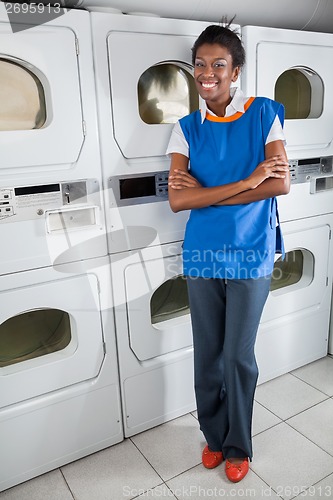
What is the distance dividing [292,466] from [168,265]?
105 cm

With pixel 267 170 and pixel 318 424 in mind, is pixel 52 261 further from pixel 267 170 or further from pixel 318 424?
pixel 318 424

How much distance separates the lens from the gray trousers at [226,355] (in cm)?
177

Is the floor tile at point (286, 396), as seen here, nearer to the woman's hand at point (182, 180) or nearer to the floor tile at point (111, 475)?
the floor tile at point (111, 475)

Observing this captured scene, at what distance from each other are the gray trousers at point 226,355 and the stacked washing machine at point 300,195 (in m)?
0.62

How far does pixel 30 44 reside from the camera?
1599 millimetres

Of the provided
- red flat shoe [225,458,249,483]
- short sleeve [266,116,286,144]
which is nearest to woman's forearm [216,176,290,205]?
short sleeve [266,116,286,144]

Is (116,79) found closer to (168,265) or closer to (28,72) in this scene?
(28,72)

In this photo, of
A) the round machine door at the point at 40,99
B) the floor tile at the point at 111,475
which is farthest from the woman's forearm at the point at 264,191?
the floor tile at the point at 111,475

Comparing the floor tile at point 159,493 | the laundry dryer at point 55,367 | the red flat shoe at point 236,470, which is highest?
the laundry dryer at point 55,367

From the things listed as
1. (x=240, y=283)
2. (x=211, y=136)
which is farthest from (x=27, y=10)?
(x=240, y=283)

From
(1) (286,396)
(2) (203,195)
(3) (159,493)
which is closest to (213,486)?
(3) (159,493)

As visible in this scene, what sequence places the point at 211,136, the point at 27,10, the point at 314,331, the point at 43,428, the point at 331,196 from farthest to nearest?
the point at 314,331 → the point at 331,196 → the point at 43,428 → the point at 211,136 → the point at 27,10

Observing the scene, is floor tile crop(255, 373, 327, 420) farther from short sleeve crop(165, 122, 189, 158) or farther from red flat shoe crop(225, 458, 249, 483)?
short sleeve crop(165, 122, 189, 158)

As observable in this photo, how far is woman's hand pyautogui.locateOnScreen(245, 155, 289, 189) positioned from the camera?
1.62 m
